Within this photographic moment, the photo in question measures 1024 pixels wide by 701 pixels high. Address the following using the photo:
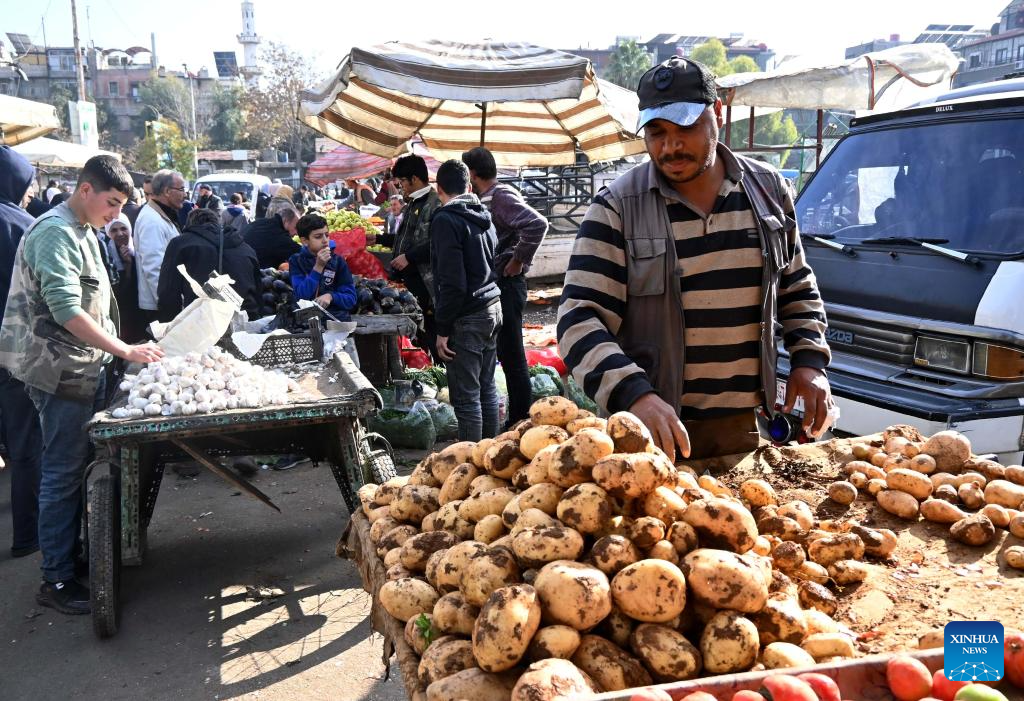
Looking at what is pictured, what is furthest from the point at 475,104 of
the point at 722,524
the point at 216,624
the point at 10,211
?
the point at 722,524

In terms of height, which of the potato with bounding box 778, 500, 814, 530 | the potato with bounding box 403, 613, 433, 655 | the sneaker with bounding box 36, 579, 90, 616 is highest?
the potato with bounding box 778, 500, 814, 530

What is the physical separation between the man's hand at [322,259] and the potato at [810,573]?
5545mm

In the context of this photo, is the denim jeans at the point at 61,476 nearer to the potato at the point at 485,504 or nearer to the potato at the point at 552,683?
the potato at the point at 485,504

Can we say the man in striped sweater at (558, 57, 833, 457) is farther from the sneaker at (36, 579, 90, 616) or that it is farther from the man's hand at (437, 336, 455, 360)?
the sneaker at (36, 579, 90, 616)

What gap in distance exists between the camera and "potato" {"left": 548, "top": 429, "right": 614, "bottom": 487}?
1.99 m

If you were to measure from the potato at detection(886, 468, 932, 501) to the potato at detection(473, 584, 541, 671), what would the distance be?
1608 mm

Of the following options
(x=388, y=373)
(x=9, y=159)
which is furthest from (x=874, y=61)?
(x=9, y=159)

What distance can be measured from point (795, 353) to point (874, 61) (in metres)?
8.37

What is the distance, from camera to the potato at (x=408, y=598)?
204 cm

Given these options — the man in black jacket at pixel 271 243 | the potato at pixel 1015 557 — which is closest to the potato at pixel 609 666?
the potato at pixel 1015 557

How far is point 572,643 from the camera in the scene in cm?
166

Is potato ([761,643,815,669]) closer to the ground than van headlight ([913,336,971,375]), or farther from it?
closer to the ground

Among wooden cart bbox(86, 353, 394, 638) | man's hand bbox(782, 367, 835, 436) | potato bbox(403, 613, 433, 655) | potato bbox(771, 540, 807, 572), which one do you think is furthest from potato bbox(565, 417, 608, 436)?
wooden cart bbox(86, 353, 394, 638)

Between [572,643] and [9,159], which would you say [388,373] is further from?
[572,643]
